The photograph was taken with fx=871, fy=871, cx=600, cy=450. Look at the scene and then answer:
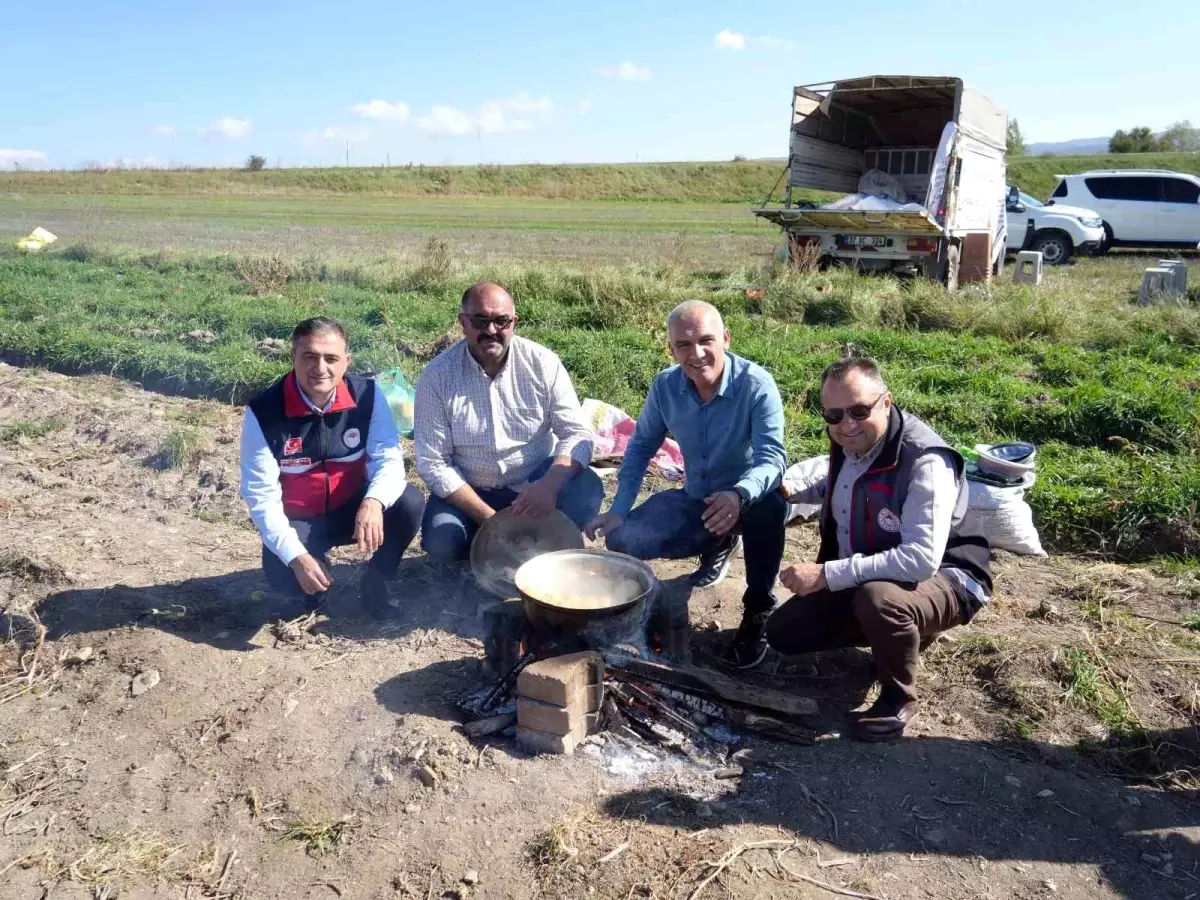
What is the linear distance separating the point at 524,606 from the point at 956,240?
1068cm

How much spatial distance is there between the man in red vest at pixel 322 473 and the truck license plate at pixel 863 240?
9.48 m

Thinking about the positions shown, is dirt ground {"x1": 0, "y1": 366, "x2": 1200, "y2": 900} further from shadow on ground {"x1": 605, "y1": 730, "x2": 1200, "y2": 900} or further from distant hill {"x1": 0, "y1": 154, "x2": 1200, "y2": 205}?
distant hill {"x1": 0, "y1": 154, "x2": 1200, "y2": 205}

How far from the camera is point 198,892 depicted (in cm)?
252

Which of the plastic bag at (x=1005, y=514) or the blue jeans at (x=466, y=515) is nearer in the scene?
the blue jeans at (x=466, y=515)

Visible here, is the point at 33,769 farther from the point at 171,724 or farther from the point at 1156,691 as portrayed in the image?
the point at 1156,691

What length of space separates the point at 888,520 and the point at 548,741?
147 cm

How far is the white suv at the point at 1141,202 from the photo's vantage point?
56.3 ft

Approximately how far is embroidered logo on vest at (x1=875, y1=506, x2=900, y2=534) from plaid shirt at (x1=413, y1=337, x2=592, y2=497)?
1.56 metres

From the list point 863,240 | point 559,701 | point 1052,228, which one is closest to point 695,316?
point 559,701

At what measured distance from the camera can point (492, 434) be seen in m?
4.21

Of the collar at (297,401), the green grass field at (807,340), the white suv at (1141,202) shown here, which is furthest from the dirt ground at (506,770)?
the white suv at (1141,202)

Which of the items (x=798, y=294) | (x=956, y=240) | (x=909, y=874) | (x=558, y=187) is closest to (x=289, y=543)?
(x=909, y=874)

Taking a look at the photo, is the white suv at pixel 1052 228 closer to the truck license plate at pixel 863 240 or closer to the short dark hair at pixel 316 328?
the truck license plate at pixel 863 240

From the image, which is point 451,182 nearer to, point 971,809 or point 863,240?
point 863,240
